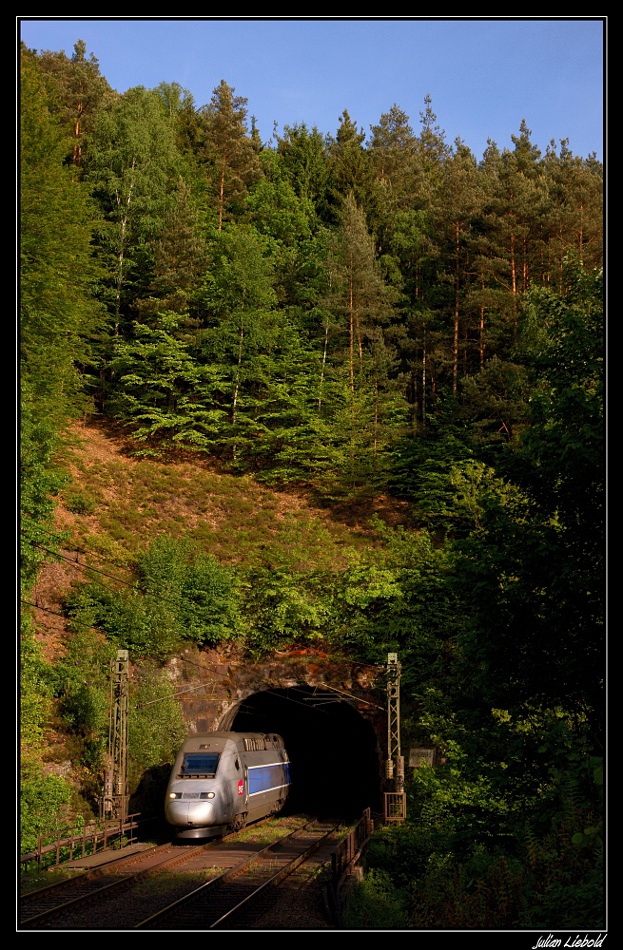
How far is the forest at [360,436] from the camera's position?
1257 cm

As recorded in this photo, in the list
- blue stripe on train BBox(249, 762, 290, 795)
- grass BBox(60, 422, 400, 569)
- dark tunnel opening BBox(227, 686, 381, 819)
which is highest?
grass BBox(60, 422, 400, 569)

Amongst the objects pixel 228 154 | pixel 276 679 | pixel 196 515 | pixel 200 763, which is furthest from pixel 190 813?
pixel 228 154

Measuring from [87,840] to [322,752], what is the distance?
24643mm

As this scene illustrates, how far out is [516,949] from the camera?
681 centimetres

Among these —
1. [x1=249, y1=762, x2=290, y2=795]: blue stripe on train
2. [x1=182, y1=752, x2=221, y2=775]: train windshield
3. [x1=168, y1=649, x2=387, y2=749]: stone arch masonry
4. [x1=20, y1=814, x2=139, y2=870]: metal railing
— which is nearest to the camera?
[x1=20, y1=814, x2=139, y2=870]: metal railing

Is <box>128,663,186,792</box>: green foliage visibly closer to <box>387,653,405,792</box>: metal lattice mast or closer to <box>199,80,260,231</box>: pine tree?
<box>387,653,405,792</box>: metal lattice mast

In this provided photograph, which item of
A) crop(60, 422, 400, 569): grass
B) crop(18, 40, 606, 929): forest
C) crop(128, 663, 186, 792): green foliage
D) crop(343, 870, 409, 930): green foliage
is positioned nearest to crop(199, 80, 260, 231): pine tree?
crop(18, 40, 606, 929): forest

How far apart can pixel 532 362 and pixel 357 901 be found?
10.8 meters

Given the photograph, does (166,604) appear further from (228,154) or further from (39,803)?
(228,154)

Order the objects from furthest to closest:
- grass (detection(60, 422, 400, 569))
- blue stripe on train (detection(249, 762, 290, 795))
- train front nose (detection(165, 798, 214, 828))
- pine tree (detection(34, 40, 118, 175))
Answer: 1. pine tree (detection(34, 40, 118, 175))
2. grass (detection(60, 422, 400, 569))
3. blue stripe on train (detection(249, 762, 290, 795))
4. train front nose (detection(165, 798, 214, 828))

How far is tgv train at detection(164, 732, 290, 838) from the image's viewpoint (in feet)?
74.1

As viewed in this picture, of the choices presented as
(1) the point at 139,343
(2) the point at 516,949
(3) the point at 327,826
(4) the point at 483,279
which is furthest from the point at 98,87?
(2) the point at 516,949

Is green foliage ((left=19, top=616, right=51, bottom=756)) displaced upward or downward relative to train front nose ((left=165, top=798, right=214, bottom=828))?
upward

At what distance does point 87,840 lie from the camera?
70.1 feet
